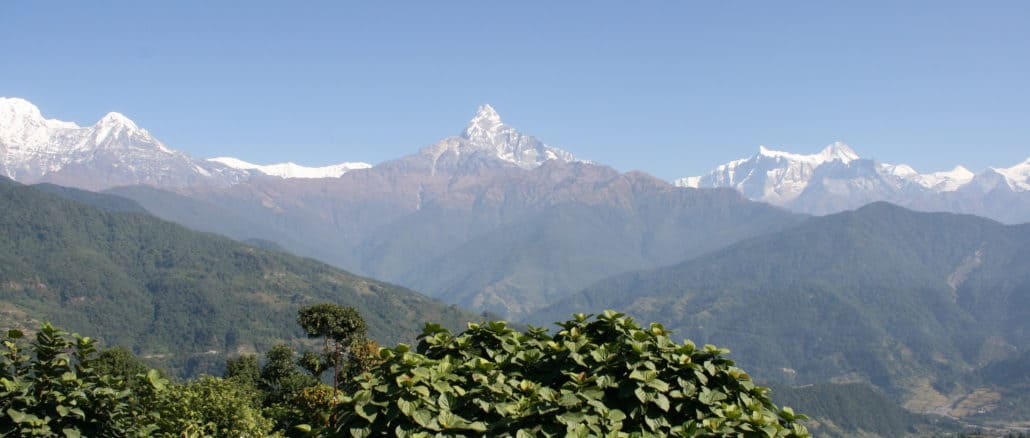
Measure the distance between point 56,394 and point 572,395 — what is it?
37.9 feet

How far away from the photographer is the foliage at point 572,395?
44.0ft

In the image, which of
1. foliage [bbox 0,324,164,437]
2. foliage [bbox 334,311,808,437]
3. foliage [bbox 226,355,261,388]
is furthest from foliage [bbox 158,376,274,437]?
foliage [bbox 226,355,261,388]

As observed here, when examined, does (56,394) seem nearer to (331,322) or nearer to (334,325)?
(331,322)

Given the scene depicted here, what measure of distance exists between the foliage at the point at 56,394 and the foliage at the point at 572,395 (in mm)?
6241

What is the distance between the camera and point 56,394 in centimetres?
1628

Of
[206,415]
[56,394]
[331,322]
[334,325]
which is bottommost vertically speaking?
[206,415]

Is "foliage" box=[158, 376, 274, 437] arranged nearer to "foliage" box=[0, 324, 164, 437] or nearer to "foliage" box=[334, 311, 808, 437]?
"foliage" box=[0, 324, 164, 437]

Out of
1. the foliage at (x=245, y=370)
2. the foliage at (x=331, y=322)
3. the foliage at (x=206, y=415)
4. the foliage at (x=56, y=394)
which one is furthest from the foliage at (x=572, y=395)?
the foliage at (x=245, y=370)

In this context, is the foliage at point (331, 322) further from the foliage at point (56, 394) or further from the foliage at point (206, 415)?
the foliage at point (56, 394)

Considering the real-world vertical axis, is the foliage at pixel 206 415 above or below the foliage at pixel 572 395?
below

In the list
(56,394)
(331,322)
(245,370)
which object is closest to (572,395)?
(56,394)

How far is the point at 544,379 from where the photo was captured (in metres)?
15.3

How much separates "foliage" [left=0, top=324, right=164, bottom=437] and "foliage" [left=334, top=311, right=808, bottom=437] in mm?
6241

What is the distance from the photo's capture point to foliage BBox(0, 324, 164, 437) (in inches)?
625
